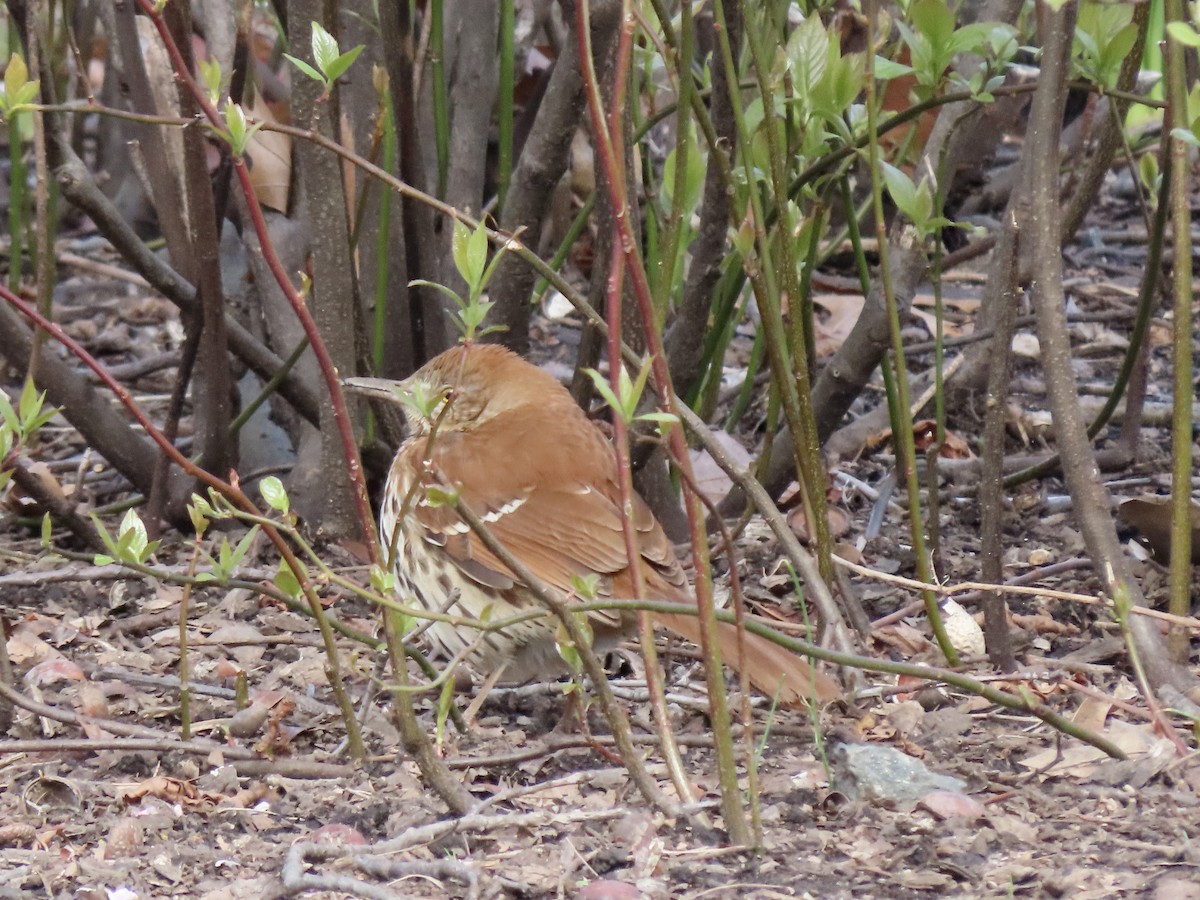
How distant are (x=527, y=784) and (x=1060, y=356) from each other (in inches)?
45.7

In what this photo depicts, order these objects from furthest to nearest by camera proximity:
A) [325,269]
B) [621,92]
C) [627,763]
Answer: [325,269]
[627,763]
[621,92]

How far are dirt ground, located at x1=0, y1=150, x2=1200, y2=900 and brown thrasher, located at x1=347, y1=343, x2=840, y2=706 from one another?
175 mm

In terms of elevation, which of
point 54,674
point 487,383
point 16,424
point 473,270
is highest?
point 473,270

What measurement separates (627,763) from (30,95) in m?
1.30

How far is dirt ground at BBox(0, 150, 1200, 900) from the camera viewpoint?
6.95ft

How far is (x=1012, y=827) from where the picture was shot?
2.23m

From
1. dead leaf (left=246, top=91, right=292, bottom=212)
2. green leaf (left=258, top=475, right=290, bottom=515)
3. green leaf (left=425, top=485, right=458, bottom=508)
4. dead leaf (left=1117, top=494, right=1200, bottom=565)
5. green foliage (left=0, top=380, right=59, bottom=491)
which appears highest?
dead leaf (left=246, top=91, right=292, bottom=212)

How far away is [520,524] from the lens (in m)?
3.22

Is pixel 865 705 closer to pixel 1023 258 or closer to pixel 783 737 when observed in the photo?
pixel 783 737

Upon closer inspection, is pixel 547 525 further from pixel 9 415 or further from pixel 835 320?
pixel 835 320

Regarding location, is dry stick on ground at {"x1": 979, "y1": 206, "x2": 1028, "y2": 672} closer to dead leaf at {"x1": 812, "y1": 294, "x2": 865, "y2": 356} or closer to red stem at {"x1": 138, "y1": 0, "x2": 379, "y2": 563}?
red stem at {"x1": 138, "y1": 0, "x2": 379, "y2": 563}

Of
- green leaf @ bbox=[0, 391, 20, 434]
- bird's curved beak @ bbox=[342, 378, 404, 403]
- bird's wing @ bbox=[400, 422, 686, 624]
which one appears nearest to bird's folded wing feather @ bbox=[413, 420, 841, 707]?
bird's wing @ bbox=[400, 422, 686, 624]

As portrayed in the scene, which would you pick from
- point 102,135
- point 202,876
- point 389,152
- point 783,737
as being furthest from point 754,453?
point 102,135

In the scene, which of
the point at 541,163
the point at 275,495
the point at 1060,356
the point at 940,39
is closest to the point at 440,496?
→ the point at 275,495
